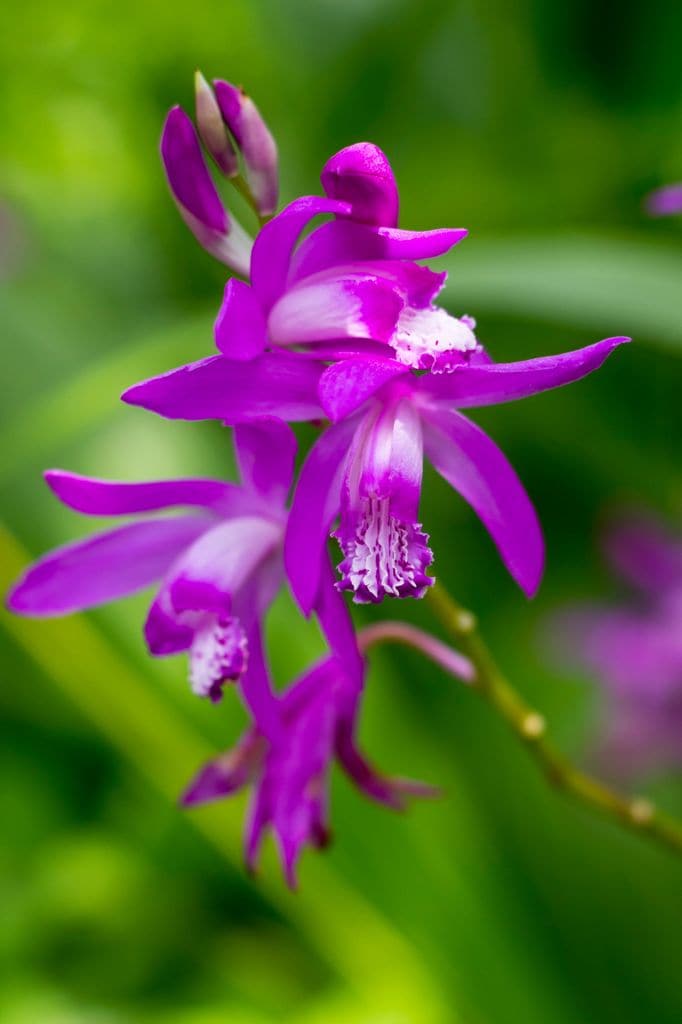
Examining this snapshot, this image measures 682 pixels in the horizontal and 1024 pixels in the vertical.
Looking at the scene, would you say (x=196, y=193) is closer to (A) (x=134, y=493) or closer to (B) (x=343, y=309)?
(B) (x=343, y=309)

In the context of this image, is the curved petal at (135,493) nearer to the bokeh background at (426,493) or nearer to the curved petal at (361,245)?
the curved petal at (361,245)

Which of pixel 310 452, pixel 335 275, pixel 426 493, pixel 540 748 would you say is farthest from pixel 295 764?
pixel 426 493

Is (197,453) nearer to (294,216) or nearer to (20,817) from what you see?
(20,817)

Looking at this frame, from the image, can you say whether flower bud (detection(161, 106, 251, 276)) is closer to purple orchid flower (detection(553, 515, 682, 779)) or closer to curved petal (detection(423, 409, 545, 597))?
curved petal (detection(423, 409, 545, 597))

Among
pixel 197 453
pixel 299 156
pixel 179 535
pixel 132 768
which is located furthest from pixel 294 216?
pixel 299 156

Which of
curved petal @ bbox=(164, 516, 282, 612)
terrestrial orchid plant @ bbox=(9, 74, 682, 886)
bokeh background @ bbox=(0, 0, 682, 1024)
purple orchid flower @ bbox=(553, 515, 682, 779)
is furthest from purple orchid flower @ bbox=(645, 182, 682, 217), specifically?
purple orchid flower @ bbox=(553, 515, 682, 779)

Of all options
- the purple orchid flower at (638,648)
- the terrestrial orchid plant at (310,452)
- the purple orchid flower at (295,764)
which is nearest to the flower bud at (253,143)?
the terrestrial orchid plant at (310,452)
